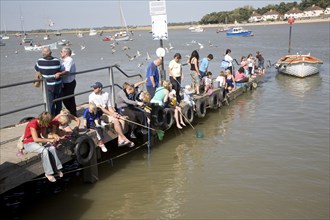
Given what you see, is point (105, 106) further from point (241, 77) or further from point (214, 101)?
point (241, 77)

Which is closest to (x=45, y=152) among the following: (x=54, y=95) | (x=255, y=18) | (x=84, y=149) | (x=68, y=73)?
(x=84, y=149)

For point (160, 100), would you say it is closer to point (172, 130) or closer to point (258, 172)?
point (172, 130)

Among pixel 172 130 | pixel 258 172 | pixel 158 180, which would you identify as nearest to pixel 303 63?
pixel 172 130

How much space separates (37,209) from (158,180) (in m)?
2.75

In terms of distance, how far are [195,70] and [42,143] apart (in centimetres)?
780

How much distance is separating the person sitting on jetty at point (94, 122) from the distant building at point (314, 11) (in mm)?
167044

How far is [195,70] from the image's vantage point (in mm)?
13273

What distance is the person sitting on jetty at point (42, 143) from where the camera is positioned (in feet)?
21.0

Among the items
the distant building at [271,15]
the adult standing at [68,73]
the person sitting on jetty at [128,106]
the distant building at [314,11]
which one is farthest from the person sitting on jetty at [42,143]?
the distant building at [271,15]

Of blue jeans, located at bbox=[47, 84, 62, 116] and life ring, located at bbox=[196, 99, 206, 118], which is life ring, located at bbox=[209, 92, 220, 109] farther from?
blue jeans, located at bbox=[47, 84, 62, 116]

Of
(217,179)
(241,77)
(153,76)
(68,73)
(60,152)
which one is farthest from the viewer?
(241,77)

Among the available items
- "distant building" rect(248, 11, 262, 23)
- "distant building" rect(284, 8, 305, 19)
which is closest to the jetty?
"distant building" rect(284, 8, 305, 19)

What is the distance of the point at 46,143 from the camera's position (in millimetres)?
6578

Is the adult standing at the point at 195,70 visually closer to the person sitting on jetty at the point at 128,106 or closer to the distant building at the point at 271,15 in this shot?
the person sitting on jetty at the point at 128,106
